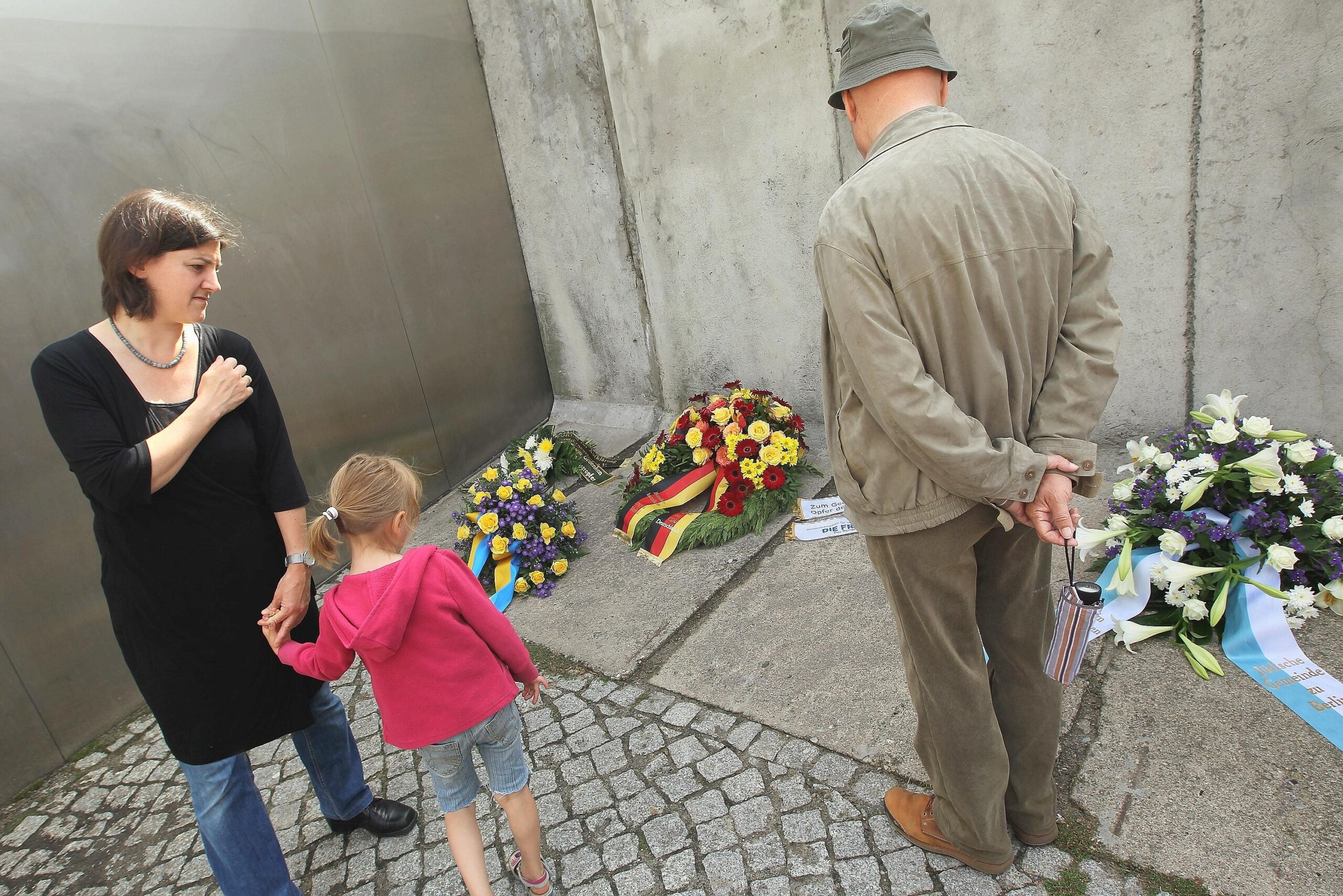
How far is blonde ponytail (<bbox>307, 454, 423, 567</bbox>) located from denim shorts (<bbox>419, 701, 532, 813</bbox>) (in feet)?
1.97

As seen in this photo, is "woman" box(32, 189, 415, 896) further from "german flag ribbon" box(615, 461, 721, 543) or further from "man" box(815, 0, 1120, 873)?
"german flag ribbon" box(615, 461, 721, 543)

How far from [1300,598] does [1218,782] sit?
90 cm

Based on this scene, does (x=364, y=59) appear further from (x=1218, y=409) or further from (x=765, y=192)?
(x=1218, y=409)

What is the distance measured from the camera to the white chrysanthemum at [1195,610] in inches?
115

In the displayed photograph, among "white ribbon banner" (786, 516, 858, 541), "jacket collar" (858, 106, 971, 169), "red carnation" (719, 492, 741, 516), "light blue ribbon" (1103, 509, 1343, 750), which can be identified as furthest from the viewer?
"red carnation" (719, 492, 741, 516)

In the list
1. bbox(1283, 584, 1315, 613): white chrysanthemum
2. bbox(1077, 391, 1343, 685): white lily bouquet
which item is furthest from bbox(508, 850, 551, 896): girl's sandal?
bbox(1283, 584, 1315, 613): white chrysanthemum

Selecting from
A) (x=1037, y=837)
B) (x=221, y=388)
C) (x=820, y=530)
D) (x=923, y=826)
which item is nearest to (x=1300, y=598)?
(x=1037, y=837)

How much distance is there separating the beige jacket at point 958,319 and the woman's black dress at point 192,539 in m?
1.71

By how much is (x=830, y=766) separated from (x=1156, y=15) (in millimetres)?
3359

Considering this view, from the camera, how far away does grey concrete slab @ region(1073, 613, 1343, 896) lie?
A: 214cm

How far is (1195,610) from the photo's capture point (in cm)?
292

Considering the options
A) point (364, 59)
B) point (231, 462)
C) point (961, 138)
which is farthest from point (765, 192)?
point (231, 462)

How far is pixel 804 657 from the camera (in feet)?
10.9

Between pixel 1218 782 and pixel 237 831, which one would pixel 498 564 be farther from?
pixel 1218 782
